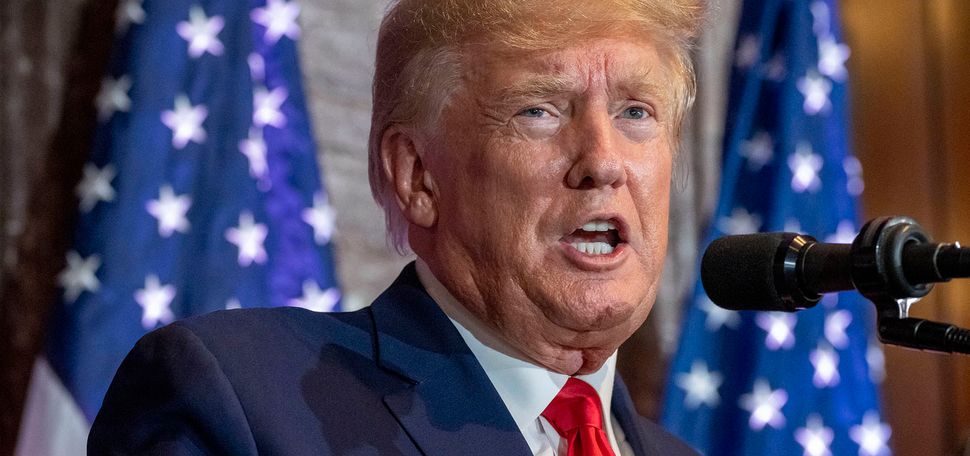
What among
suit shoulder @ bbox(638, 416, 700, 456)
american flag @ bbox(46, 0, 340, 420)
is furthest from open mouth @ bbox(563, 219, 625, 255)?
american flag @ bbox(46, 0, 340, 420)

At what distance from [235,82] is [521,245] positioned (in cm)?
148

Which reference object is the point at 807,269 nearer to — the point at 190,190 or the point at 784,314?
the point at 190,190

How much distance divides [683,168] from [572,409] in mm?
867

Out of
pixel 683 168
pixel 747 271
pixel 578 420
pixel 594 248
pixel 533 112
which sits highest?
pixel 683 168

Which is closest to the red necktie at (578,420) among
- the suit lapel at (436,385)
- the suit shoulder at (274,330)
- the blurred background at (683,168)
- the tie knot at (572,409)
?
the tie knot at (572,409)

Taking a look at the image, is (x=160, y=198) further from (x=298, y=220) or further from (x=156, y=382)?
(x=156, y=382)

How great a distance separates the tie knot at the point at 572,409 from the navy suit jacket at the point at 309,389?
4.5 inches

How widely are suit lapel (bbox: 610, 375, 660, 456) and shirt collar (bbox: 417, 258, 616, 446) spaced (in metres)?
0.26

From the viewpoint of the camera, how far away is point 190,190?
285cm

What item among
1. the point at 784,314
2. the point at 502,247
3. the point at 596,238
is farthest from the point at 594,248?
the point at 784,314

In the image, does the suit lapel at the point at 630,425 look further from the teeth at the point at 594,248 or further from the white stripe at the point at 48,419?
the white stripe at the point at 48,419

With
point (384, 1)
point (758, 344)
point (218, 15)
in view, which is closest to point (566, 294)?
point (218, 15)

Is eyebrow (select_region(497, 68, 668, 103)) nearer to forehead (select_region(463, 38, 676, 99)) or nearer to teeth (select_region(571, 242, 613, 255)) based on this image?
forehead (select_region(463, 38, 676, 99))

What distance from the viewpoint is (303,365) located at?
167 centimetres
